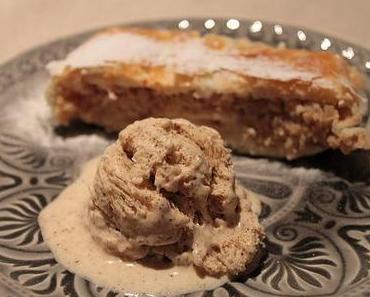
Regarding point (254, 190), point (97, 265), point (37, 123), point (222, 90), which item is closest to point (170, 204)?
point (97, 265)

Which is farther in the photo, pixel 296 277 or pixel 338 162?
pixel 338 162

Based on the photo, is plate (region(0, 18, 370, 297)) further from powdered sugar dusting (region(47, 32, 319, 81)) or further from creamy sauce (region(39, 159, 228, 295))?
powdered sugar dusting (region(47, 32, 319, 81))

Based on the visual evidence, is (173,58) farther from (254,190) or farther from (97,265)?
(97,265)

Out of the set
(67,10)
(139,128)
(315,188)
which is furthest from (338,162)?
(67,10)

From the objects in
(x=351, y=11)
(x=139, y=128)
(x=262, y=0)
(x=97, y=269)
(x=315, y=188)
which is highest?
(x=262, y=0)

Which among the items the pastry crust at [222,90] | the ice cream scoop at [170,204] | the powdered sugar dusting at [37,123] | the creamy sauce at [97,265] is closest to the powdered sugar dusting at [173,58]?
the pastry crust at [222,90]

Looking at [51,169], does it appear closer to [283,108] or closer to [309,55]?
[283,108]

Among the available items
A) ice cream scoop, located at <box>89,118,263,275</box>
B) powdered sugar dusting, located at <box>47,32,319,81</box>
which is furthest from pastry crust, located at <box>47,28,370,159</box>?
ice cream scoop, located at <box>89,118,263,275</box>
